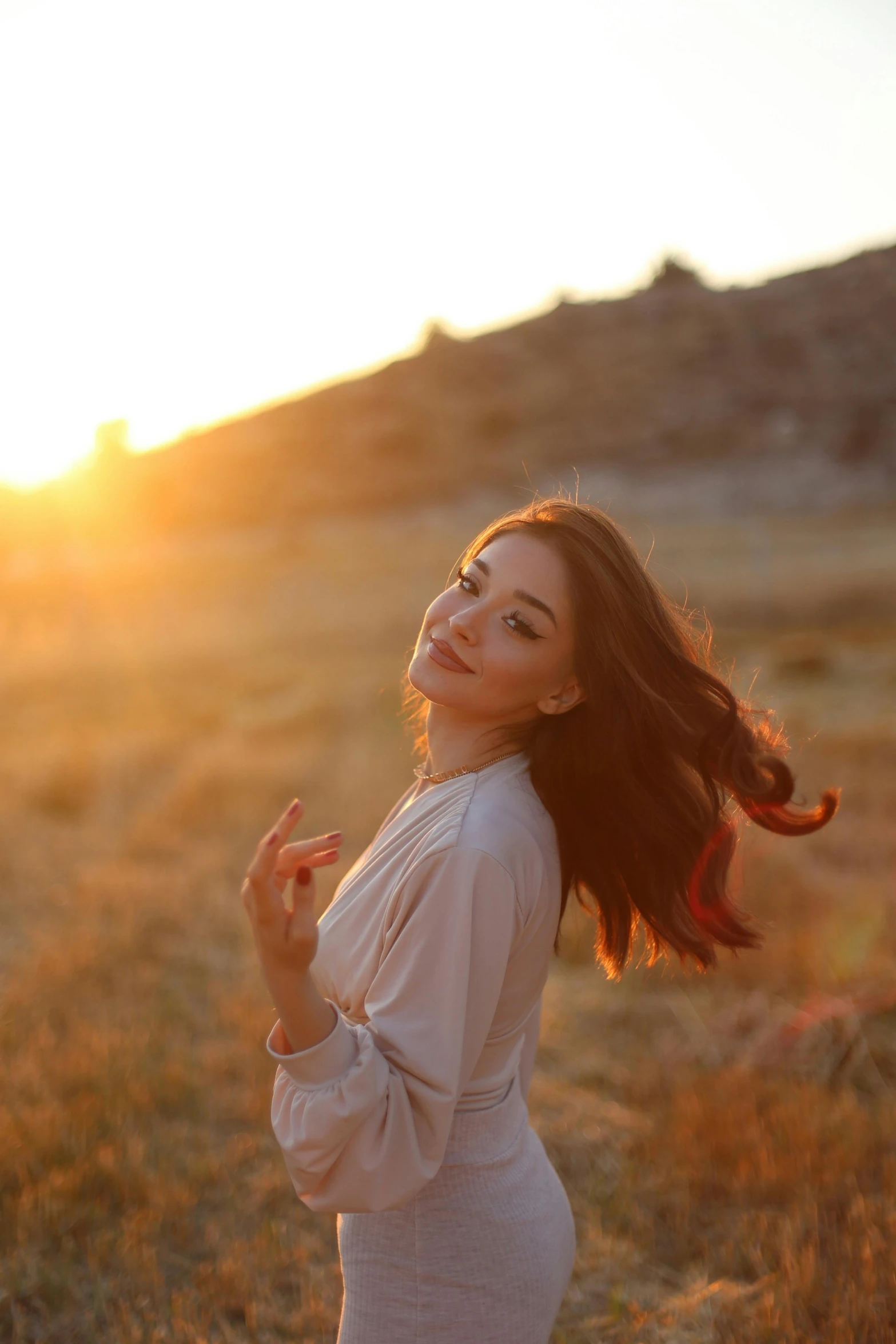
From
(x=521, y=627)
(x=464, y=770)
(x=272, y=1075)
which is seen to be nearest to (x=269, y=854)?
(x=464, y=770)

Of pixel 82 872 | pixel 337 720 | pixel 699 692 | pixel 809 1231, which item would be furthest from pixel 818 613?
pixel 699 692

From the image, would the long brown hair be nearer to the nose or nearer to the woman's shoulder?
the woman's shoulder

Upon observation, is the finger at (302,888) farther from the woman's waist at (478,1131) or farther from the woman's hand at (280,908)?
the woman's waist at (478,1131)

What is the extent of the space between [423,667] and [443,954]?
2.00 ft

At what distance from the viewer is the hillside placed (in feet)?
90.9

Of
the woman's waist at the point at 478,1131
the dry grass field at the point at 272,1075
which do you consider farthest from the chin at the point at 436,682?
the dry grass field at the point at 272,1075

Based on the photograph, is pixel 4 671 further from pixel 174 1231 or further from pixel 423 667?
pixel 423 667

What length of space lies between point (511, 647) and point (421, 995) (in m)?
0.69

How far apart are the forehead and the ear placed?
6.2 inches

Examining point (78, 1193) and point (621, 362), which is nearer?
point (78, 1193)

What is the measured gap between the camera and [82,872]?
7.22m

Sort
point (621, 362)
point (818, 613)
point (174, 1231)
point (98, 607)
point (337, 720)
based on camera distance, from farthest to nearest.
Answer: point (621, 362)
point (98, 607)
point (818, 613)
point (337, 720)
point (174, 1231)

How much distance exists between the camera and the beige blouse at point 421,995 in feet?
4.68

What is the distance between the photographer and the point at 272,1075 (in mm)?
4504
